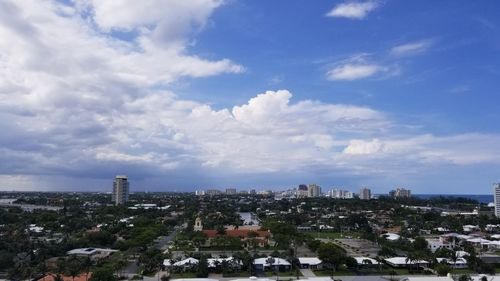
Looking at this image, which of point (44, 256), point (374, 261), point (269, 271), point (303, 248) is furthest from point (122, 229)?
point (374, 261)

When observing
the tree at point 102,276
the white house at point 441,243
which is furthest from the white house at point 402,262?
the tree at point 102,276

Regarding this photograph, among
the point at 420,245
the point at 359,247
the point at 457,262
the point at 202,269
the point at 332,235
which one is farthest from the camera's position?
the point at 332,235

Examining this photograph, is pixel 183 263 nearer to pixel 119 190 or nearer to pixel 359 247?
pixel 359 247

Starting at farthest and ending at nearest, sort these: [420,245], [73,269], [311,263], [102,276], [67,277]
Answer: [420,245]
[311,263]
[67,277]
[73,269]
[102,276]

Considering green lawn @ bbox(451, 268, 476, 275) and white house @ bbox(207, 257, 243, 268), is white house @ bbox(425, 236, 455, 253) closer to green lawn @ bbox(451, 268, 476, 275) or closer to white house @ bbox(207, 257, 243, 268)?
green lawn @ bbox(451, 268, 476, 275)

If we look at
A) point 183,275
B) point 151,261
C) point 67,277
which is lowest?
point 183,275

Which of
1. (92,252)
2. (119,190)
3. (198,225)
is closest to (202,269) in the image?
(92,252)

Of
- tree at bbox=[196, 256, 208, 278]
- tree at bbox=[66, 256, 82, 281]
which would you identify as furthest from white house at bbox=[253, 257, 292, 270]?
tree at bbox=[66, 256, 82, 281]

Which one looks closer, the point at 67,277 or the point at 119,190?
the point at 67,277

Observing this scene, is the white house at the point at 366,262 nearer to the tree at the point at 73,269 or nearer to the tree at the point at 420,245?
the tree at the point at 420,245

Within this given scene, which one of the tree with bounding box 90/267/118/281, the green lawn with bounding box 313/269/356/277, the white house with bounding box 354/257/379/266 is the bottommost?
the green lawn with bounding box 313/269/356/277

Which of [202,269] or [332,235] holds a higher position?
[202,269]
